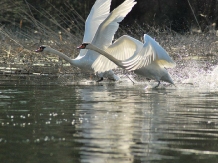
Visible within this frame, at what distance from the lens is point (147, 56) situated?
45.0 ft

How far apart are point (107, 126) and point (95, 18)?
9.18 metres

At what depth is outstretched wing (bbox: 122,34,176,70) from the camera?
1354 centimetres

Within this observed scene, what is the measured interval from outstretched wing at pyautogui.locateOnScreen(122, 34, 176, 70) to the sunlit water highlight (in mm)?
1072

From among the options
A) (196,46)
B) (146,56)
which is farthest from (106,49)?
(196,46)

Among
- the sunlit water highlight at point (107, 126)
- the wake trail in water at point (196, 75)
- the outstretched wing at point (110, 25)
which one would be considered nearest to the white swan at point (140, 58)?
the outstretched wing at point (110, 25)

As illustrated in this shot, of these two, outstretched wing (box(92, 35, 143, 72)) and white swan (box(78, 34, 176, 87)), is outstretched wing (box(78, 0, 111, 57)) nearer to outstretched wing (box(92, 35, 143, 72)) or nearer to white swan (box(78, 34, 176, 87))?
outstretched wing (box(92, 35, 143, 72))

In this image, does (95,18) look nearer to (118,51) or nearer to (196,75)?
(118,51)

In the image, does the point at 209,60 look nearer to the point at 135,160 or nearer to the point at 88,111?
the point at 88,111

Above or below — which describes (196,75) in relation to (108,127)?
above

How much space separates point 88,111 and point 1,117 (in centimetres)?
127

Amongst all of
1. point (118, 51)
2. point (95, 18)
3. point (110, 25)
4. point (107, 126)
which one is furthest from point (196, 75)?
point (107, 126)

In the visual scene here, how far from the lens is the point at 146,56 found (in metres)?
13.7

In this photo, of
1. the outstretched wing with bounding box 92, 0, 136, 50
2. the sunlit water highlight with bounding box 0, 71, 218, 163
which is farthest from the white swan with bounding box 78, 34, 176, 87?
the sunlit water highlight with bounding box 0, 71, 218, 163

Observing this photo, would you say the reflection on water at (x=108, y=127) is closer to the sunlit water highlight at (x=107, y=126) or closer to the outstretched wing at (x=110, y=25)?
the sunlit water highlight at (x=107, y=126)
